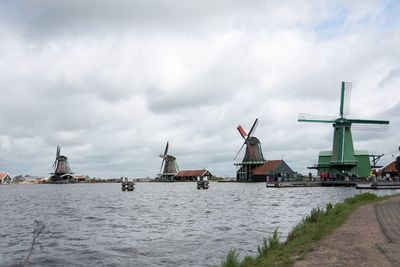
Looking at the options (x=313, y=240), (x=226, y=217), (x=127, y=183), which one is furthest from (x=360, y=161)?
(x=313, y=240)

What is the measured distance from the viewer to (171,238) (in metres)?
24.6

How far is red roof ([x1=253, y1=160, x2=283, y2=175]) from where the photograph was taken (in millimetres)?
130625

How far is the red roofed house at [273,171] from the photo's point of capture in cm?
12838

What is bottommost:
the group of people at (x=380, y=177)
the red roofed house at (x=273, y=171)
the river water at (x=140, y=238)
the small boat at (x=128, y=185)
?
the river water at (x=140, y=238)

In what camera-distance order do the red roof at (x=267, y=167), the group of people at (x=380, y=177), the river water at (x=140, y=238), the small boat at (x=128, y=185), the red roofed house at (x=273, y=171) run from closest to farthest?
the river water at (x=140, y=238), the group of people at (x=380, y=177), the small boat at (x=128, y=185), the red roofed house at (x=273, y=171), the red roof at (x=267, y=167)

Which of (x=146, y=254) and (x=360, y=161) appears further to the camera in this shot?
(x=360, y=161)

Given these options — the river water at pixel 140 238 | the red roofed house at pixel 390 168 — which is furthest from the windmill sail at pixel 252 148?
the river water at pixel 140 238

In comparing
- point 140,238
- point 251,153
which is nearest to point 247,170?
point 251,153

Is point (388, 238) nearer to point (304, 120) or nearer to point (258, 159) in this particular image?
point (304, 120)

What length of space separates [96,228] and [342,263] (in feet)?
71.5

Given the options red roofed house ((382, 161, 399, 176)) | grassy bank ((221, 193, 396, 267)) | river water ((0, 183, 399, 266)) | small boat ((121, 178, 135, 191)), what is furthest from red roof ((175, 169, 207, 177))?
grassy bank ((221, 193, 396, 267))

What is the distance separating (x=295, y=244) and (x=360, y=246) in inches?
88.1

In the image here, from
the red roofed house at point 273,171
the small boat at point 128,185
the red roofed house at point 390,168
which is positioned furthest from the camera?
the red roofed house at point 273,171

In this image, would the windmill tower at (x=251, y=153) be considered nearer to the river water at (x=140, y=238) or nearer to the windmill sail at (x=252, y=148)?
the windmill sail at (x=252, y=148)
